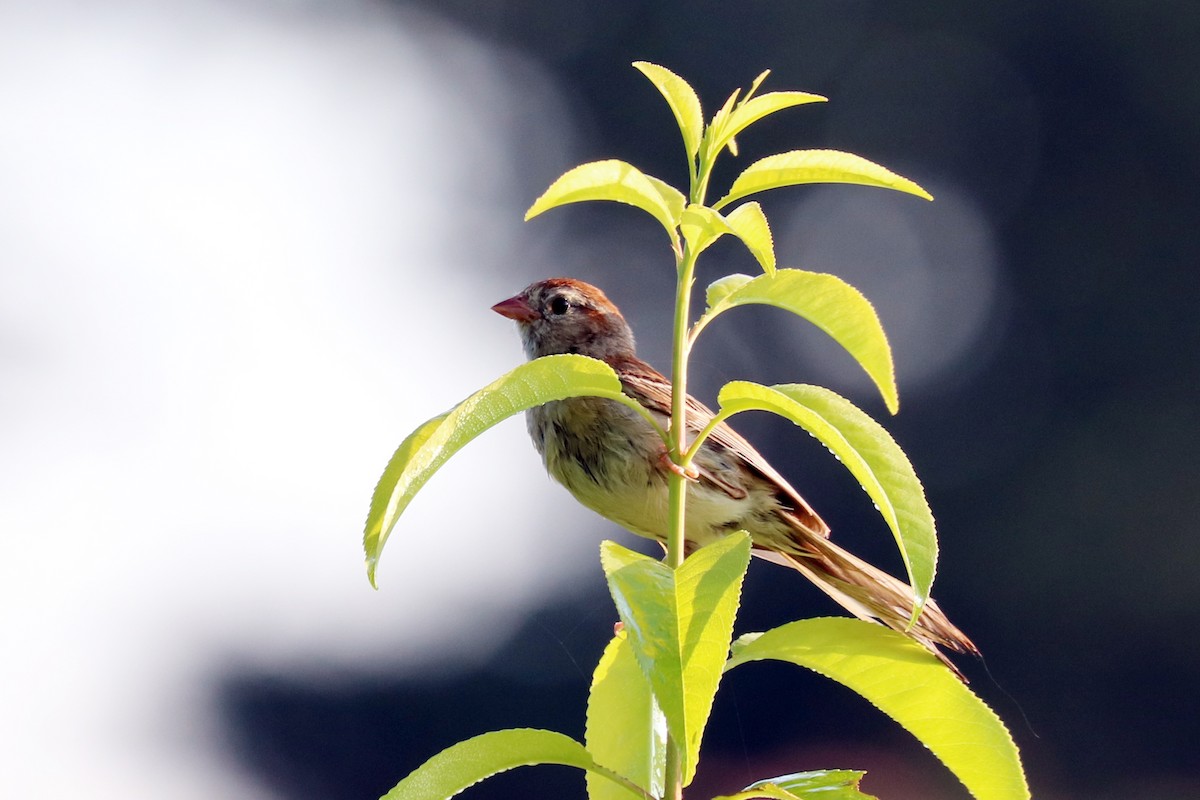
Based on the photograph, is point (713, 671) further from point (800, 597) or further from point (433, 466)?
point (800, 597)

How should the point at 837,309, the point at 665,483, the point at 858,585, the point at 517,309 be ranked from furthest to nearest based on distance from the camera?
the point at 517,309 → the point at 665,483 → the point at 858,585 → the point at 837,309

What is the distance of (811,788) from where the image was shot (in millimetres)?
925

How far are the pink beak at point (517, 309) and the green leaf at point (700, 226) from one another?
4.71 feet

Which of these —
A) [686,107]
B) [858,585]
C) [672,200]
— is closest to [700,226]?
[672,200]

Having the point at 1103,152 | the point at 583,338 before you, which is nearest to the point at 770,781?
the point at 583,338

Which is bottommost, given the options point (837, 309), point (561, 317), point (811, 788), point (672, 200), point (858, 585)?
point (811, 788)

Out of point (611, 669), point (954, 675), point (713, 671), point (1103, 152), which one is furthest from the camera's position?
point (1103, 152)

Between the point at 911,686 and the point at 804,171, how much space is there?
1.35 feet

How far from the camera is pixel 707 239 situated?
918mm

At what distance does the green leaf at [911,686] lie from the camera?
3.08 ft

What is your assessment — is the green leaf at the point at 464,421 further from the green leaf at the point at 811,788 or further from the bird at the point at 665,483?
the bird at the point at 665,483

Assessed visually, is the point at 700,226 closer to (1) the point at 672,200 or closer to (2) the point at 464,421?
(1) the point at 672,200

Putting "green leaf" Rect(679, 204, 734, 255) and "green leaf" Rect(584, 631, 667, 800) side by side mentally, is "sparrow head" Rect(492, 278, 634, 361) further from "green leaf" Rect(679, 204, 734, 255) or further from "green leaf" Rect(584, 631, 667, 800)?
"green leaf" Rect(679, 204, 734, 255)

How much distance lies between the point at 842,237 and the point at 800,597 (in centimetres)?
161
